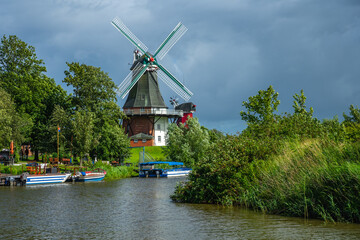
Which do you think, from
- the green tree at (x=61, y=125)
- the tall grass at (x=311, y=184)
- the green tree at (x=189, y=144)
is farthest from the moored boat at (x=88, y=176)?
the tall grass at (x=311, y=184)

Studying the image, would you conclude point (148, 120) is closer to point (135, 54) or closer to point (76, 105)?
point (135, 54)

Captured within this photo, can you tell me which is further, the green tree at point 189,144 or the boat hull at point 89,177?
the green tree at point 189,144

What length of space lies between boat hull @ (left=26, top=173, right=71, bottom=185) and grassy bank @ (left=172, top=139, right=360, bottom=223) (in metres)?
24.7

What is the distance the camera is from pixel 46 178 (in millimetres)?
46281

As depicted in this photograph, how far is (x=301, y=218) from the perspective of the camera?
17.4 meters

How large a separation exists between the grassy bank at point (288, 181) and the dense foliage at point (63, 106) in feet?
120

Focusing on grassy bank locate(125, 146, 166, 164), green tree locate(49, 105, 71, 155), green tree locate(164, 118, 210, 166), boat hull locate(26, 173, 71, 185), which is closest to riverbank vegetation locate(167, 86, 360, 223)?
boat hull locate(26, 173, 71, 185)

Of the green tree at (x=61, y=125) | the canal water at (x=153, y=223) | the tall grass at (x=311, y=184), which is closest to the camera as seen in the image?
the canal water at (x=153, y=223)

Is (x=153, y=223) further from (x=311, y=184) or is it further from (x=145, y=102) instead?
(x=145, y=102)

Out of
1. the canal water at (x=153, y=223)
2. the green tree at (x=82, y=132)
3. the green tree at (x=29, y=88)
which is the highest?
the green tree at (x=29, y=88)

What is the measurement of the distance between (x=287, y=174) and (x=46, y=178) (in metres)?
33.8

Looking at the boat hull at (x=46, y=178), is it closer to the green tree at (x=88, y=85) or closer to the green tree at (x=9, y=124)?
the green tree at (x=9, y=124)

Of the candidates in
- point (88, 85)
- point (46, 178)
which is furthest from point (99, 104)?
point (46, 178)

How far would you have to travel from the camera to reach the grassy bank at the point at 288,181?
53.2 ft
